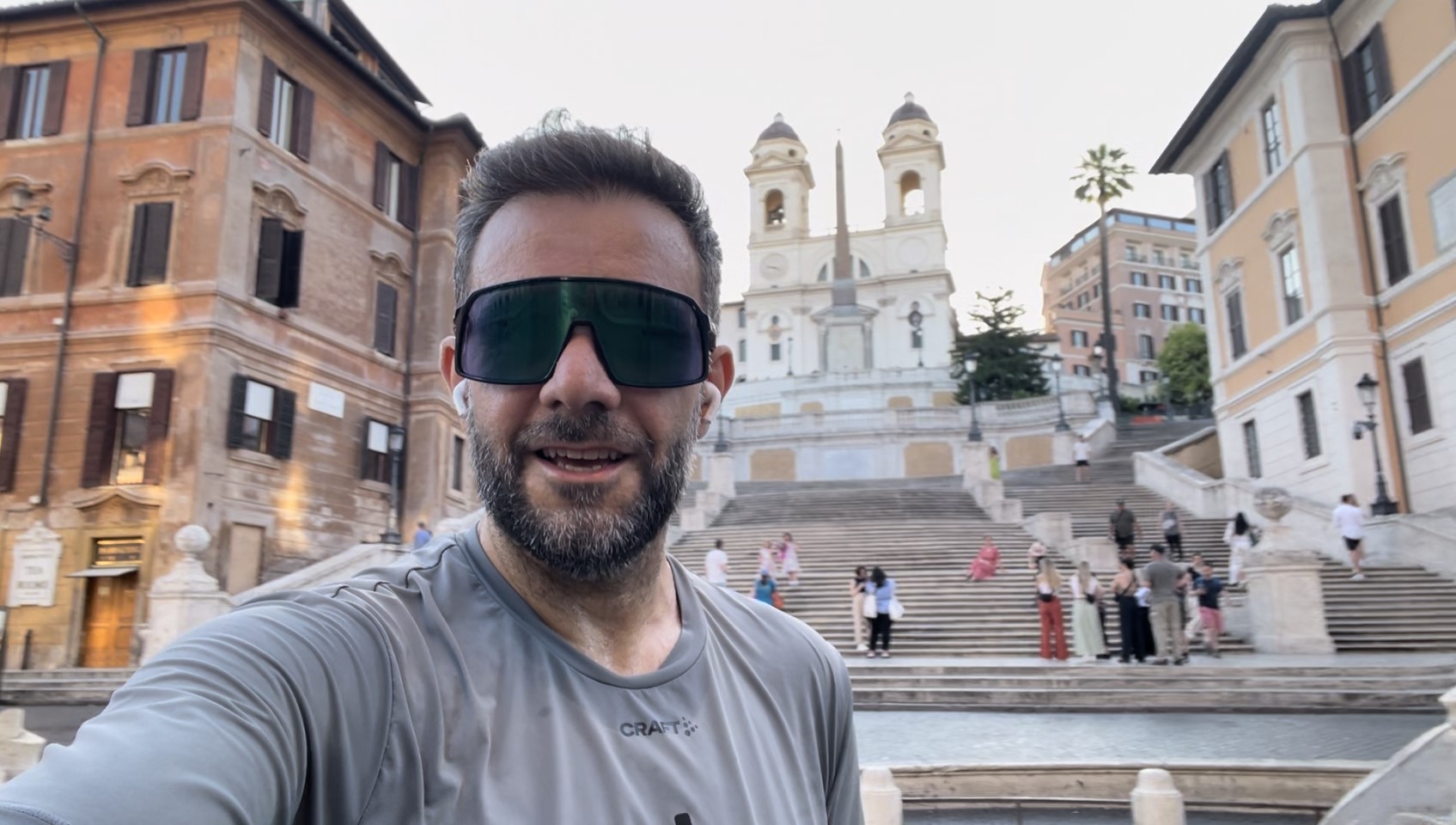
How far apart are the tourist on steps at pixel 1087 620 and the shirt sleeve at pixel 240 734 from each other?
45.3 feet

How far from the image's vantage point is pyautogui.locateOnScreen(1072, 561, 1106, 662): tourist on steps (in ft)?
45.0

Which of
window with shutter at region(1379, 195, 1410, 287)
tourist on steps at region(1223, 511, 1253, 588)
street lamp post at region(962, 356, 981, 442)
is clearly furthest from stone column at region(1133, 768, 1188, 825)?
street lamp post at region(962, 356, 981, 442)

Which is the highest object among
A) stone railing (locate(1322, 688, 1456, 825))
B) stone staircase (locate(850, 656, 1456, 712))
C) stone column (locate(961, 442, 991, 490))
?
stone column (locate(961, 442, 991, 490))

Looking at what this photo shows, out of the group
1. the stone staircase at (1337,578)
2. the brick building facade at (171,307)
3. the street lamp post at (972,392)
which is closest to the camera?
the stone staircase at (1337,578)

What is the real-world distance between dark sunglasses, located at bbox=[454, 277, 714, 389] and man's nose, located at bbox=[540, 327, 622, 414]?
0.03 ft

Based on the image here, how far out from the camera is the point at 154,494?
18.1m

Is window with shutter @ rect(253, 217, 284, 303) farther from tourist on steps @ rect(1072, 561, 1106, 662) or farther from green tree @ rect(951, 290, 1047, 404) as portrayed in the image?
green tree @ rect(951, 290, 1047, 404)

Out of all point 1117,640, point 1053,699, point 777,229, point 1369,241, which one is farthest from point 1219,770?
point 777,229

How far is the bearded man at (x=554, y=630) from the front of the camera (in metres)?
1.10

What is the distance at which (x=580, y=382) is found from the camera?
1545 mm

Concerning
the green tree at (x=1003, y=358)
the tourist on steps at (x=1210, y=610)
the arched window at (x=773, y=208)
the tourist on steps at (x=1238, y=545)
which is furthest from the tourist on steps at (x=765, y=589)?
the arched window at (x=773, y=208)

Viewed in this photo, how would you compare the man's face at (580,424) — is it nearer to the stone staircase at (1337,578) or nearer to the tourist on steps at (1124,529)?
the stone staircase at (1337,578)

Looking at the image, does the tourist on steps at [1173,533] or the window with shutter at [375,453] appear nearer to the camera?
the tourist on steps at [1173,533]

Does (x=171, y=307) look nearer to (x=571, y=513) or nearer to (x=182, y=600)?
(x=182, y=600)
